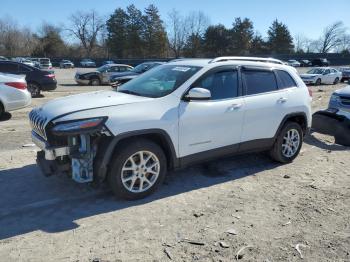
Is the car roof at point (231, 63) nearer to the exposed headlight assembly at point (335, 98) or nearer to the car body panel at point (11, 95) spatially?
the exposed headlight assembly at point (335, 98)

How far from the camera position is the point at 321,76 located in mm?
27797

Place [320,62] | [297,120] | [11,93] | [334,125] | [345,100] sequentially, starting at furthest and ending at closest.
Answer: [320,62] → [11,93] → [345,100] → [334,125] → [297,120]

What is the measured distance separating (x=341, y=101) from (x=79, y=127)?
730 cm

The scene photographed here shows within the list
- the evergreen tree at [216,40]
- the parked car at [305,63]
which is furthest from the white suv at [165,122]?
the evergreen tree at [216,40]

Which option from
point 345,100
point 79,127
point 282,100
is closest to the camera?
point 79,127

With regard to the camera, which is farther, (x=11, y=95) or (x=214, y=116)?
(x=11, y=95)

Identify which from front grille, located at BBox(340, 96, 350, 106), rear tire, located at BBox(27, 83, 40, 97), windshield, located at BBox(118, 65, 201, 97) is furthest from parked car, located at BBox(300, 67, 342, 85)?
windshield, located at BBox(118, 65, 201, 97)

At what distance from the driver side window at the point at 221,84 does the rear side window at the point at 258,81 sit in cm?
23

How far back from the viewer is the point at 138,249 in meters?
3.63

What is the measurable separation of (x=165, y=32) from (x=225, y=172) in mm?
84122

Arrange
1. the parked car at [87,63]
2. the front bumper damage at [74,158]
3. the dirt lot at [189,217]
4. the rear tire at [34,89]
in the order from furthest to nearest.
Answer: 1. the parked car at [87,63]
2. the rear tire at [34,89]
3. the front bumper damage at [74,158]
4. the dirt lot at [189,217]

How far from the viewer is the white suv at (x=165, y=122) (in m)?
4.41

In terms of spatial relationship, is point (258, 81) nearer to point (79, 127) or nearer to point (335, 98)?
point (79, 127)

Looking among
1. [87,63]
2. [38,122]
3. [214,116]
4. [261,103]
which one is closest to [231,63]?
[261,103]
